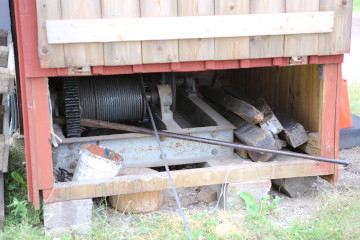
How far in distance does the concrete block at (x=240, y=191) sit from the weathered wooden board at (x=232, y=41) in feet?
3.83

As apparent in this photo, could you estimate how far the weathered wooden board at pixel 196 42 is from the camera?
12.8ft

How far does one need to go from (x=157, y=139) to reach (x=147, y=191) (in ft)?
1.58

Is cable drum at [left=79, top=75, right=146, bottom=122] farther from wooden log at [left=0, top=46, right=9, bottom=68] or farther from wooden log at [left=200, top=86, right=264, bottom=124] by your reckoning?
wooden log at [left=200, top=86, right=264, bottom=124]

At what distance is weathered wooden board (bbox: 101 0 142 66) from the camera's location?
375cm

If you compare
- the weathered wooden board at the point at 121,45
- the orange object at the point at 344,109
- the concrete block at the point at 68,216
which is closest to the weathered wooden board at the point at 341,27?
the weathered wooden board at the point at 121,45

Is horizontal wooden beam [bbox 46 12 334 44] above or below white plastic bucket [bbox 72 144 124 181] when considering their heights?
above

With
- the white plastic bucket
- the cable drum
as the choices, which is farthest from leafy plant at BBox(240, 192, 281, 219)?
the cable drum

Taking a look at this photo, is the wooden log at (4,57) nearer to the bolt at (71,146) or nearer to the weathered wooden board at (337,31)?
the bolt at (71,146)

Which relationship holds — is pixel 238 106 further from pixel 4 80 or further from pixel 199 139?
pixel 4 80

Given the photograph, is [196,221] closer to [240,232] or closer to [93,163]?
[240,232]

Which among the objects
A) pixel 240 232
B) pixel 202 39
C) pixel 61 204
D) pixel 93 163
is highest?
pixel 202 39

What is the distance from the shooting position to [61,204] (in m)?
4.06

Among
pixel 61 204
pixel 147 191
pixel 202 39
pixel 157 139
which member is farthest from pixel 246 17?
pixel 61 204

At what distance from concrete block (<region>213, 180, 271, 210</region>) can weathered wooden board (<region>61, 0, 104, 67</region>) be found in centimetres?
163
